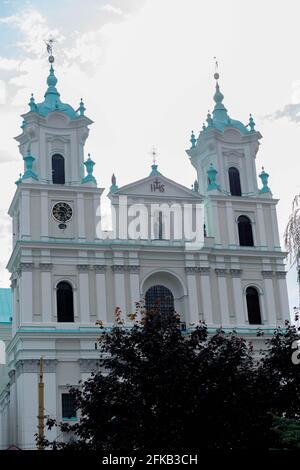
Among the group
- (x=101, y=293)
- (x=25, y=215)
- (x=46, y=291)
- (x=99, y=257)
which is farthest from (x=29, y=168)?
(x=101, y=293)

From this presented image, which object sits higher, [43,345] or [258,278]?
[258,278]

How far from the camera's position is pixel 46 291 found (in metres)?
50.6

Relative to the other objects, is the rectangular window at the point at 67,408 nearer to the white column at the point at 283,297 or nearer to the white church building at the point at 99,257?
the white church building at the point at 99,257

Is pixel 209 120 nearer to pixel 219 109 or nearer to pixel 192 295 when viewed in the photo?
pixel 219 109

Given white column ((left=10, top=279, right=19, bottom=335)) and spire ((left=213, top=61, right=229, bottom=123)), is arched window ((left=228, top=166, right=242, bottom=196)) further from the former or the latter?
white column ((left=10, top=279, right=19, bottom=335))

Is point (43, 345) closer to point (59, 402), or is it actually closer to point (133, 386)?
point (59, 402)

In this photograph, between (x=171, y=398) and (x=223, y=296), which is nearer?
(x=171, y=398)

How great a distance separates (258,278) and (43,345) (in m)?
15.4

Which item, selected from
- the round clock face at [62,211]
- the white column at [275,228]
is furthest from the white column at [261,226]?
the round clock face at [62,211]

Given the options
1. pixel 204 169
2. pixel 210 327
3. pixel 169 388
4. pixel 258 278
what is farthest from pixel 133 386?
pixel 204 169

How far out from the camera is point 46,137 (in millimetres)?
55312

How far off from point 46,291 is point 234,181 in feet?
54.3

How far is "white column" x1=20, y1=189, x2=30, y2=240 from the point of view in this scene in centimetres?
5153

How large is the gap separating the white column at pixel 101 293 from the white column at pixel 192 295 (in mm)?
5524
